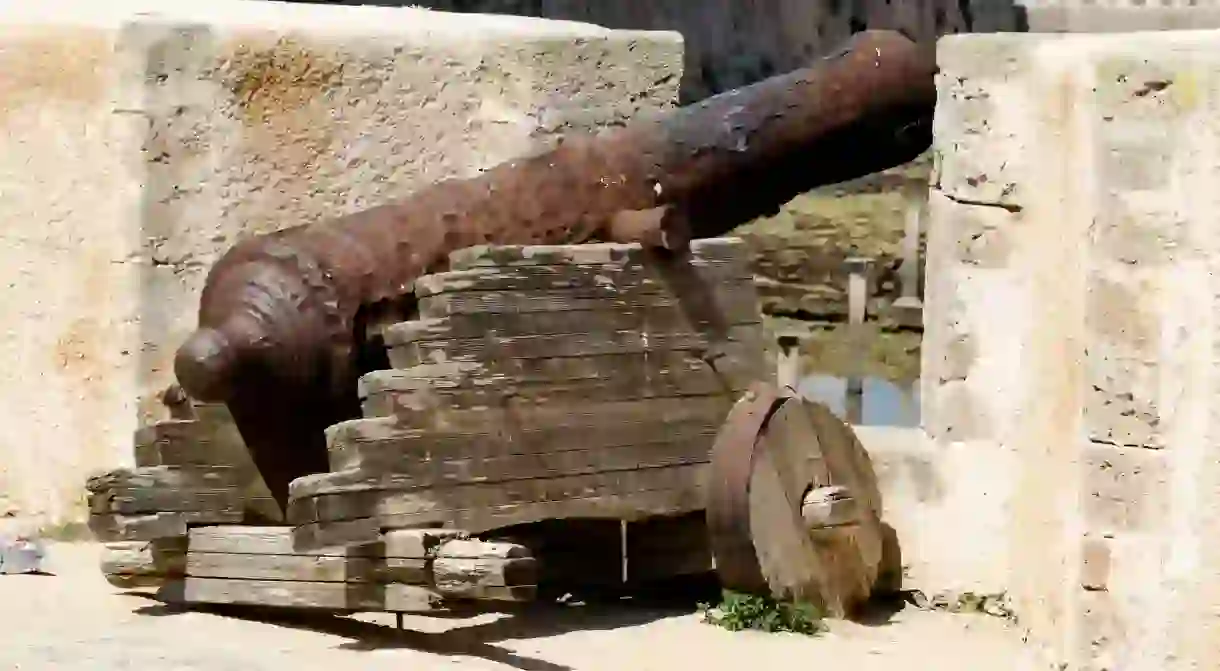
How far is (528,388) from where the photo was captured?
4684mm

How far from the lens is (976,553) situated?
5.15m

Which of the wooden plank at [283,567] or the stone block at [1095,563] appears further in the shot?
the wooden plank at [283,567]

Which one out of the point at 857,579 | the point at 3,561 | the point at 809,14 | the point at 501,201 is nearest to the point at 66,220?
the point at 3,561

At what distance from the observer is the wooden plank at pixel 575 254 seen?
4656mm

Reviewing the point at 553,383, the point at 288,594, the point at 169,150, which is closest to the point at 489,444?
the point at 553,383

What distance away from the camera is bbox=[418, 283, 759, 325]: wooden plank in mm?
4586

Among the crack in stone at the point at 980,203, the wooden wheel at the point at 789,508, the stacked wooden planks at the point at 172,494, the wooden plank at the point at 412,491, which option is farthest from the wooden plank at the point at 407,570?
the crack in stone at the point at 980,203

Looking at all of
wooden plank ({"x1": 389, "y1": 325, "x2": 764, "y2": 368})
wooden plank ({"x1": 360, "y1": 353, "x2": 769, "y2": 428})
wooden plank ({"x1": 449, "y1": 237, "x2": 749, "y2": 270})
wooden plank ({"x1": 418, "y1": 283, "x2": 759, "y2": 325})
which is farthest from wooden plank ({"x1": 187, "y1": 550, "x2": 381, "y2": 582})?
wooden plank ({"x1": 449, "y1": 237, "x2": 749, "y2": 270})

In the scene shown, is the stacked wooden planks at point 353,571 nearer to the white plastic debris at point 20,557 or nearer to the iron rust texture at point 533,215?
the iron rust texture at point 533,215

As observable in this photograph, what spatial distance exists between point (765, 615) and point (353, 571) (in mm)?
942

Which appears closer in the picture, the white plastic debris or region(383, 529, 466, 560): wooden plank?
region(383, 529, 466, 560): wooden plank

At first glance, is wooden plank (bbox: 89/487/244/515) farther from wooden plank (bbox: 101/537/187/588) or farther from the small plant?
the small plant

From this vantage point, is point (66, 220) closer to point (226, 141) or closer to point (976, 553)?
point (226, 141)

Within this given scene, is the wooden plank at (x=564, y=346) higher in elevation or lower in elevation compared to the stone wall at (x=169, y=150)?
lower
